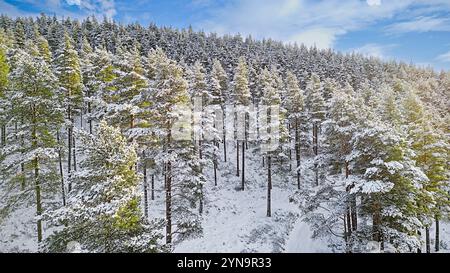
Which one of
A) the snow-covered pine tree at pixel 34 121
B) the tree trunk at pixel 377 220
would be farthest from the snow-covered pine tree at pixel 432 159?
the snow-covered pine tree at pixel 34 121

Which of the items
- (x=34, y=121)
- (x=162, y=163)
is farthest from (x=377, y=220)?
(x=34, y=121)

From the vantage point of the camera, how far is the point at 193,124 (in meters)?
14.3

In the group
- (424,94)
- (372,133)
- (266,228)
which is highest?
(424,94)

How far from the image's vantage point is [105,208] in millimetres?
9109

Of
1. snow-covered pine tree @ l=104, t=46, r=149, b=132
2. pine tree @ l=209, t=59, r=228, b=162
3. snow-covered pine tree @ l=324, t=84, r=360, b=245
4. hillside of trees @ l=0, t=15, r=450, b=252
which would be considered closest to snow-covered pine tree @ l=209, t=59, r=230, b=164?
pine tree @ l=209, t=59, r=228, b=162

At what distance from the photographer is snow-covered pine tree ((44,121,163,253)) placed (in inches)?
367

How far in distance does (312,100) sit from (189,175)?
2541 centimetres

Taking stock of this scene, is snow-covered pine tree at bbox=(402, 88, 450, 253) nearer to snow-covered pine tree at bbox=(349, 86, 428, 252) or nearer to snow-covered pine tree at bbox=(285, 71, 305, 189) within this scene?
snow-covered pine tree at bbox=(349, 86, 428, 252)

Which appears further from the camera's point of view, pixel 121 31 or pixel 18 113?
pixel 121 31

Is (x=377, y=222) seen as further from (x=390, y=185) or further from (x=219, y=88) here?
(x=219, y=88)

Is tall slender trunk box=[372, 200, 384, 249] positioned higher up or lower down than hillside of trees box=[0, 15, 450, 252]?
lower down
